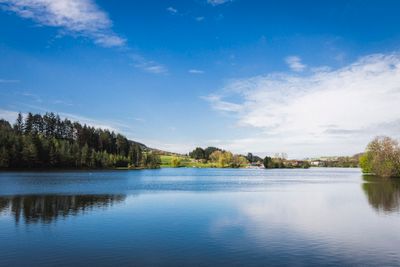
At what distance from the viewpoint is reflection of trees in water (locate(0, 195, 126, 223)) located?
33.3 metres

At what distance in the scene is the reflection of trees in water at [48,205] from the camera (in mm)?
33281

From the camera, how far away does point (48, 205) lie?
40.2 meters

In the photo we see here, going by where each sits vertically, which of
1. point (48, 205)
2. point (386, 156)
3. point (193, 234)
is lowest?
point (193, 234)

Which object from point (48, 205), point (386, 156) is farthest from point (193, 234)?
point (386, 156)

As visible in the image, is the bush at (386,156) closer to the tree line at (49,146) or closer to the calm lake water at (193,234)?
the calm lake water at (193,234)

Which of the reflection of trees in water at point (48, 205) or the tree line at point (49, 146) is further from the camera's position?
the tree line at point (49, 146)

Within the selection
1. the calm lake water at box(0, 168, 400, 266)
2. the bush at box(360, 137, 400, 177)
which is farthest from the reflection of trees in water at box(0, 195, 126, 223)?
the bush at box(360, 137, 400, 177)

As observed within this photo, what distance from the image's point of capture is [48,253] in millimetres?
20844

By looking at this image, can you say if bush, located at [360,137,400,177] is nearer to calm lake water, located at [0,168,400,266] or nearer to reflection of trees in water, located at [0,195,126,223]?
calm lake water, located at [0,168,400,266]

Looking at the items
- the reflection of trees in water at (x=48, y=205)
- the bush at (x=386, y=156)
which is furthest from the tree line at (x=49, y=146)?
the bush at (x=386, y=156)

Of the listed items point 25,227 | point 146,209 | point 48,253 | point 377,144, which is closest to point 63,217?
point 25,227

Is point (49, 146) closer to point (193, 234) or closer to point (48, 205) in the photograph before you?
point (48, 205)

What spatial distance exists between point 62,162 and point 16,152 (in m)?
22.5

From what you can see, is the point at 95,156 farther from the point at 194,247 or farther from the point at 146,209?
the point at 194,247
